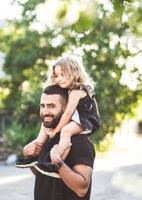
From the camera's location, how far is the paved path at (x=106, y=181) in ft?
30.2

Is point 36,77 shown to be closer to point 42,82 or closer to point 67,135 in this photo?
point 42,82

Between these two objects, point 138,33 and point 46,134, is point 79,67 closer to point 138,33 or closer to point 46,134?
point 46,134

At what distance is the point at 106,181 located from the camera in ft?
36.3

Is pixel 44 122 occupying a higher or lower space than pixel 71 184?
higher

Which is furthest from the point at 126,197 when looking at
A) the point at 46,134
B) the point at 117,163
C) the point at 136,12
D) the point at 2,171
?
the point at 136,12

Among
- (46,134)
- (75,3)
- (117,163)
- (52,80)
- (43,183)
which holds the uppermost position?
(75,3)

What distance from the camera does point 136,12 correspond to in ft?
7.39

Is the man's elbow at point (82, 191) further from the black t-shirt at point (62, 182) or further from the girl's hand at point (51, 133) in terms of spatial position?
the girl's hand at point (51, 133)

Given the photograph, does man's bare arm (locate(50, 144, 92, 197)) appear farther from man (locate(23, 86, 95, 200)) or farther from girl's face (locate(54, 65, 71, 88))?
girl's face (locate(54, 65, 71, 88))

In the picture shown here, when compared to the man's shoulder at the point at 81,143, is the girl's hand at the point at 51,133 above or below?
above

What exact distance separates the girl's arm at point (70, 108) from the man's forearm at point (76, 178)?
0.23 metres

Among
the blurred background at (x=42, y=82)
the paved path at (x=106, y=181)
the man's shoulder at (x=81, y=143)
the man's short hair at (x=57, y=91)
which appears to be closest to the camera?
the man's shoulder at (x=81, y=143)

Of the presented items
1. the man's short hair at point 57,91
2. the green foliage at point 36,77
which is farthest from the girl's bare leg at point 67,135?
the green foliage at point 36,77

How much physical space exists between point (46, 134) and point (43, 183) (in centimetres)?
23
